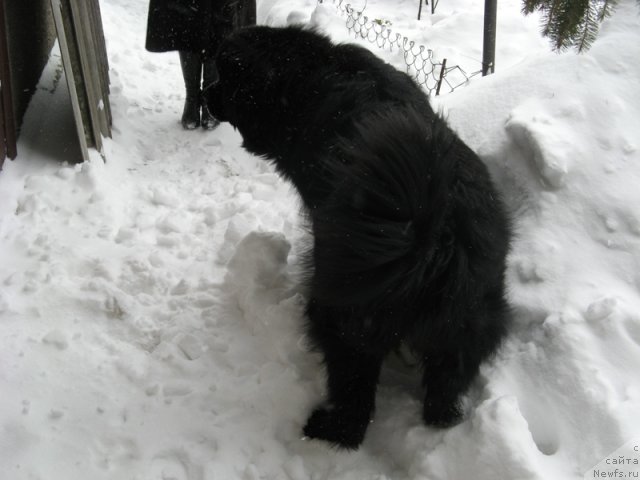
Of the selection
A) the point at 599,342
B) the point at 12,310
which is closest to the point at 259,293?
the point at 12,310

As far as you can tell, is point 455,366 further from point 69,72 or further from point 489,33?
point 489,33

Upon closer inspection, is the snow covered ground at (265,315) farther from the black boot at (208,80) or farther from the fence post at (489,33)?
the fence post at (489,33)

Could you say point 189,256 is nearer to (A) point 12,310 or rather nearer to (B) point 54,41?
(A) point 12,310

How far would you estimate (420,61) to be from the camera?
5.16 m

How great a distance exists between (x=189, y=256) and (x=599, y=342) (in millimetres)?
1913

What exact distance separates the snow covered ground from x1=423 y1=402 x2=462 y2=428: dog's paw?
54 mm

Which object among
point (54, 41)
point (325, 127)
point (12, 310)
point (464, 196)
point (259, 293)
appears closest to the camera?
point (464, 196)

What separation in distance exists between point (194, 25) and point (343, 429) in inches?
120

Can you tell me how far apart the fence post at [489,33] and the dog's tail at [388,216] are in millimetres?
2986

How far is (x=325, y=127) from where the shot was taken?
2186mm

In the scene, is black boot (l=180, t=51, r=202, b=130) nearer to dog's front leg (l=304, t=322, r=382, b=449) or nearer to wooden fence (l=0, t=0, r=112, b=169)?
wooden fence (l=0, t=0, r=112, b=169)

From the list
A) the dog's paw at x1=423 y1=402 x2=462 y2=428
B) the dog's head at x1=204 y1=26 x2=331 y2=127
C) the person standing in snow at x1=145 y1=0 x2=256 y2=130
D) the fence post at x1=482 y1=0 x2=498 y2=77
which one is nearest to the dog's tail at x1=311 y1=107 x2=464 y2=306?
the dog's paw at x1=423 y1=402 x2=462 y2=428

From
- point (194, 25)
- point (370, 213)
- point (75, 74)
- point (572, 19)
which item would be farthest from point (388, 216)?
point (194, 25)

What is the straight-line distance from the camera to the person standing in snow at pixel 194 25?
3.89m
